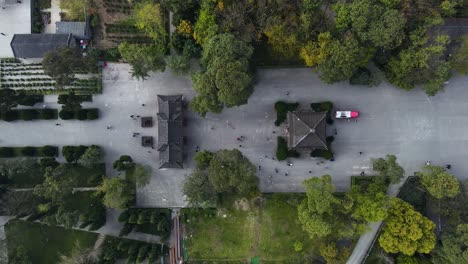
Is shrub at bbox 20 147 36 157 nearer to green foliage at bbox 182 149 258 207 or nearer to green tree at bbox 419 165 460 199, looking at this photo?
green foliage at bbox 182 149 258 207

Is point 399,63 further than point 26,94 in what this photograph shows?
No

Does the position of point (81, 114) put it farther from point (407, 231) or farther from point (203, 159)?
point (407, 231)

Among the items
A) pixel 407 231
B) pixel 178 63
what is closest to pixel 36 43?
pixel 178 63

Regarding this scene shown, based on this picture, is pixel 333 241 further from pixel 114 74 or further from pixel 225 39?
pixel 114 74

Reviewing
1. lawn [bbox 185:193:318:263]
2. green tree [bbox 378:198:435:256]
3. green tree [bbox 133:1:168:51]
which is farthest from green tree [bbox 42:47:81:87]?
green tree [bbox 378:198:435:256]

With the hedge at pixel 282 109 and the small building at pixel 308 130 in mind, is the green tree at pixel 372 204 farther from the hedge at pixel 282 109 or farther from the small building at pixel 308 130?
the hedge at pixel 282 109

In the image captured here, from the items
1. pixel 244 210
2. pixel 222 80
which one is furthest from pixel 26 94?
pixel 244 210
